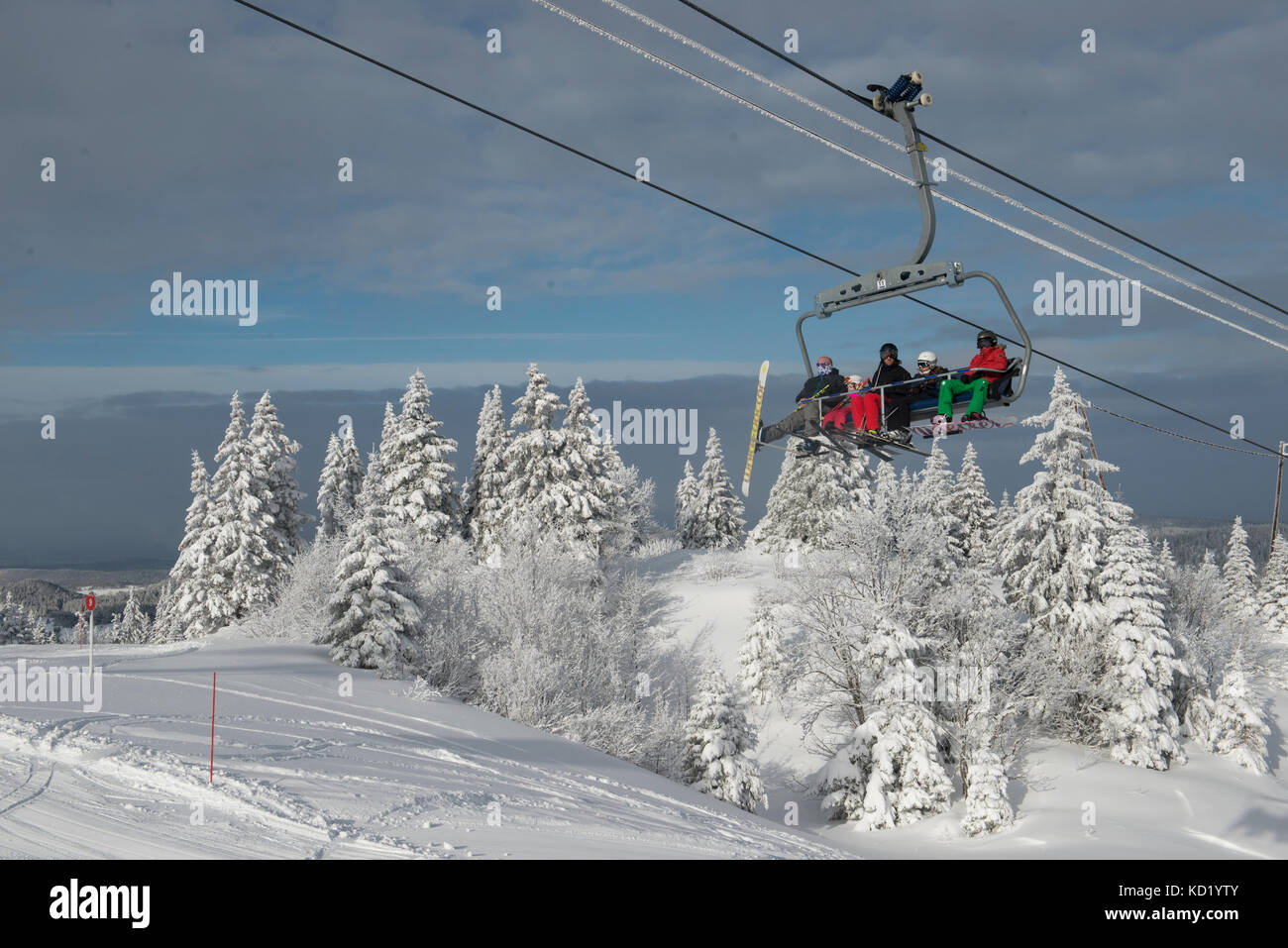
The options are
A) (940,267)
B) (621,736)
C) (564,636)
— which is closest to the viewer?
(940,267)

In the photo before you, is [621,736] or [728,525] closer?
[621,736]

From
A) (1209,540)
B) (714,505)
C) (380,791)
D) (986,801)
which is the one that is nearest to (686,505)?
(714,505)

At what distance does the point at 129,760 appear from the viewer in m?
12.0

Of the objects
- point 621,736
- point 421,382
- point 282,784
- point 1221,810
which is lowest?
point 1221,810

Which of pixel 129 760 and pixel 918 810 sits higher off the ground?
pixel 129 760

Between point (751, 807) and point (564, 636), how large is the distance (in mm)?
9917

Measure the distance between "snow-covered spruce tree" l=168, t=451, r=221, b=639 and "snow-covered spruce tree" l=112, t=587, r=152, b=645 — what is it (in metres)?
25.8

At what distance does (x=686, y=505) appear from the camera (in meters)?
73.3

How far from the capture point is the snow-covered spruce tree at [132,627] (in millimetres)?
66625

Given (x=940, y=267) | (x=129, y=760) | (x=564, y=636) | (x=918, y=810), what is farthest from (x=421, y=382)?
Answer: (x=940, y=267)

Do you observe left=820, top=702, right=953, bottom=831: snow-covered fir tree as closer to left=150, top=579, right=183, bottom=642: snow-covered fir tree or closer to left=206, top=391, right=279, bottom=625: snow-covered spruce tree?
Answer: left=206, top=391, right=279, bottom=625: snow-covered spruce tree

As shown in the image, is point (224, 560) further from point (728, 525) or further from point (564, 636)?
point (728, 525)

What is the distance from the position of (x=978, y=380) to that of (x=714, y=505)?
6098 centimetres
